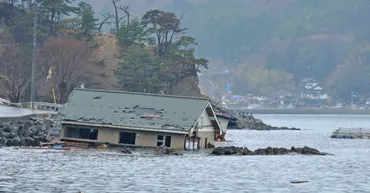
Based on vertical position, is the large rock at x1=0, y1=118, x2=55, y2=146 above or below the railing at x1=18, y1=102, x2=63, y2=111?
below

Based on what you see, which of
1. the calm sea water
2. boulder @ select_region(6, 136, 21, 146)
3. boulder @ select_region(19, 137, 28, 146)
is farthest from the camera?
boulder @ select_region(19, 137, 28, 146)

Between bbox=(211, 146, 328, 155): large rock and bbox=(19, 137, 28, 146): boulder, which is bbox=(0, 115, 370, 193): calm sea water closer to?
bbox=(211, 146, 328, 155): large rock

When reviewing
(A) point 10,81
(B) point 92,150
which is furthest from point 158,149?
(A) point 10,81

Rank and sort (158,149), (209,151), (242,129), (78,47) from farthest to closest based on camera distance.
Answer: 1. (242,129)
2. (78,47)
3. (209,151)
4. (158,149)

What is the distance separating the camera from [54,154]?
6475cm

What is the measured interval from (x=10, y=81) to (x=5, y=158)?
6977cm

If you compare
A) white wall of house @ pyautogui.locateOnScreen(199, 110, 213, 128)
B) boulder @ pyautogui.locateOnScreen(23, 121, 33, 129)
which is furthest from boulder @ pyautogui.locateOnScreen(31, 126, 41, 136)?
white wall of house @ pyautogui.locateOnScreen(199, 110, 213, 128)

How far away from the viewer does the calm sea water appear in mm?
45969

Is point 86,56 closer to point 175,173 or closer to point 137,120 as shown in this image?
point 137,120

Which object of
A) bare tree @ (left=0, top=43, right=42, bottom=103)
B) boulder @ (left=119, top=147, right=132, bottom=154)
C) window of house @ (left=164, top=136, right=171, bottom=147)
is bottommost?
boulder @ (left=119, top=147, right=132, bottom=154)

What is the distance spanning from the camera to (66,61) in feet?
446

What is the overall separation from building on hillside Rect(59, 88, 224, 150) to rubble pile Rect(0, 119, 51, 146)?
7.29 ft

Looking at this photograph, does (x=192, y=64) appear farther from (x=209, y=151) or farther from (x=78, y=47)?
(x=209, y=151)

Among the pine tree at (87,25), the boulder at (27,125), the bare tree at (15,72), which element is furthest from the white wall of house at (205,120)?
the pine tree at (87,25)
